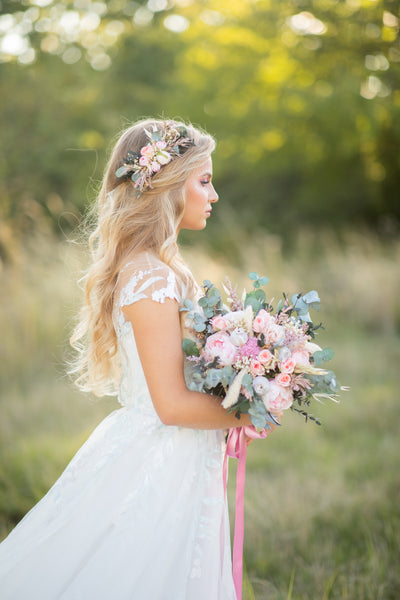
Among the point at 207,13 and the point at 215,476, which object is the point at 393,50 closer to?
the point at 207,13

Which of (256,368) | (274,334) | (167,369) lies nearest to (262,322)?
(274,334)

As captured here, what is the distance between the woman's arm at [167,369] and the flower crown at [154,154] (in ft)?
1.89

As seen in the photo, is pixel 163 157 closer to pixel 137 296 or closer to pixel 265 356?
pixel 137 296

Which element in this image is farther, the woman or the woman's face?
the woman's face

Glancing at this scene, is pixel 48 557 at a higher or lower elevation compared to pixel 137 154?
lower

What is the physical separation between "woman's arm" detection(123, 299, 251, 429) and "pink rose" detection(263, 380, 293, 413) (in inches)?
6.6

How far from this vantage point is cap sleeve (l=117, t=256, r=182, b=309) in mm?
1985

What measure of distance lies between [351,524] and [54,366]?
4053 millimetres

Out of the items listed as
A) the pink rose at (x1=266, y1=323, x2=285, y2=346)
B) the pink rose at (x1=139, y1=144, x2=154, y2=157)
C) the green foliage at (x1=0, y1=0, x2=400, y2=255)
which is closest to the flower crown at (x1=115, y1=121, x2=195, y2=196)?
the pink rose at (x1=139, y1=144, x2=154, y2=157)

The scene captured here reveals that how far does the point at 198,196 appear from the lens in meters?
2.33

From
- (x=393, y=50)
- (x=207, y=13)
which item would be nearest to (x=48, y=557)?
(x=393, y=50)

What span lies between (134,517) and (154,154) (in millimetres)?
1378

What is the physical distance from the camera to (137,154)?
2.34 m

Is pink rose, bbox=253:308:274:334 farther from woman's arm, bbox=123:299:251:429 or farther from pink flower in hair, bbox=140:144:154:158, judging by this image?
pink flower in hair, bbox=140:144:154:158
